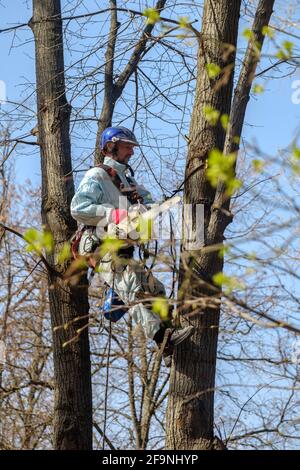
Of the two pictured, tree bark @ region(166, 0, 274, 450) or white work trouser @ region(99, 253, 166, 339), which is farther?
white work trouser @ region(99, 253, 166, 339)

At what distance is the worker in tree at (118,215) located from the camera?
575 cm

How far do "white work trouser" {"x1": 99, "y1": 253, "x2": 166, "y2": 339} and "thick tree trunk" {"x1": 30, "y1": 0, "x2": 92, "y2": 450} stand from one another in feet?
0.98

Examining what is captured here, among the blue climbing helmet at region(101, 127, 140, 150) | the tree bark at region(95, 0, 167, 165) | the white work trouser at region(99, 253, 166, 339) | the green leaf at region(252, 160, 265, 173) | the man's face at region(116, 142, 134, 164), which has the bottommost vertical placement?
the green leaf at region(252, 160, 265, 173)

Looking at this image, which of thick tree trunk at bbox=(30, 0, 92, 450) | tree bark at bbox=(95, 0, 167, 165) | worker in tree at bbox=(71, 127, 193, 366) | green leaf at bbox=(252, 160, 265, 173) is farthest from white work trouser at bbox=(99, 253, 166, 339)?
green leaf at bbox=(252, 160, 265, 173)

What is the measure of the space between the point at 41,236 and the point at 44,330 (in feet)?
A: 32.4

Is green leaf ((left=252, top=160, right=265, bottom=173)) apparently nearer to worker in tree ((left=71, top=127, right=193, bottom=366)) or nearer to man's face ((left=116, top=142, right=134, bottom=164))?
worker in tree ((left=71, top=127, right=193, bottom=366))

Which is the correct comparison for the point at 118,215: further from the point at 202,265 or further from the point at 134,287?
the point at 202,265

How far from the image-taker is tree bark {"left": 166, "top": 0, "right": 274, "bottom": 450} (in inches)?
209

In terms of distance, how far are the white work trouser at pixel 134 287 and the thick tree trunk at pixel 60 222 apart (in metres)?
0.30

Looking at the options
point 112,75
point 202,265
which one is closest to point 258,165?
point 202,265

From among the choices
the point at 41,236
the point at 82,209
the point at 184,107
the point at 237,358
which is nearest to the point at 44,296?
the point at 237,358

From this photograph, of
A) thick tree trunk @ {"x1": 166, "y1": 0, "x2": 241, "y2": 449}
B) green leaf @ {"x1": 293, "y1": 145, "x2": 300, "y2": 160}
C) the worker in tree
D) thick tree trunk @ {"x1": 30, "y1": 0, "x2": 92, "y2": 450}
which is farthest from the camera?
thick tree trunk @ {"x1": 30, "y1": 0, "x2": 92, "y2": 450}

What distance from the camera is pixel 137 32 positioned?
684cm

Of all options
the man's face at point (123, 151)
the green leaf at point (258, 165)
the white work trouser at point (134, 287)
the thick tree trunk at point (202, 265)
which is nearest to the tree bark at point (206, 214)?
the thick tree trunk at point (202, 265)
